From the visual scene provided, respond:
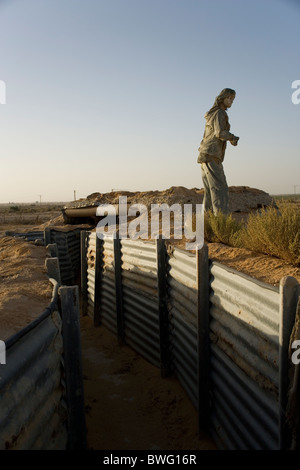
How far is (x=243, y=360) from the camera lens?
2639 millimetres

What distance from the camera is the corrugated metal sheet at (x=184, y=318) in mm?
3768

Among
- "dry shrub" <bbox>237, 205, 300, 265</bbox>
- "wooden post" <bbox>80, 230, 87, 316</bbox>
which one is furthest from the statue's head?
"wooden post" <bbox>80, 230, 87, 316</bbox>

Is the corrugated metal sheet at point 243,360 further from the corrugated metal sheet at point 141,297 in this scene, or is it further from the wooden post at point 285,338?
the corrugated metal sheet at point 141,297

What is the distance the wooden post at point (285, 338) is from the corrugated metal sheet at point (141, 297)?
9.75ft

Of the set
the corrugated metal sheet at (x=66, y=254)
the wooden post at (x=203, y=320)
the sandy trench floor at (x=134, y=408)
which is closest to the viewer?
the wooden post at (x=203, y=320)

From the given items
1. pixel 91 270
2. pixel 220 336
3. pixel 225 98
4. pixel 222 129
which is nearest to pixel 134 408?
pixel 220 336

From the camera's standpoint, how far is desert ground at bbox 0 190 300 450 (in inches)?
135

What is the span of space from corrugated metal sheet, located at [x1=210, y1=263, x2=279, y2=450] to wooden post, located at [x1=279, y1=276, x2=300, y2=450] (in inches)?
6.4

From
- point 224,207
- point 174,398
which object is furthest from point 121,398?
point 224,207

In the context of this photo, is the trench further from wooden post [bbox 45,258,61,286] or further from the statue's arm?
the statue's arm

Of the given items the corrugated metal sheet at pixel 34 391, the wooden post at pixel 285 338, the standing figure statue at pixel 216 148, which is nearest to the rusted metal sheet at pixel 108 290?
the standing figure statue at pixel 216 148

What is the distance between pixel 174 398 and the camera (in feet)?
14.3

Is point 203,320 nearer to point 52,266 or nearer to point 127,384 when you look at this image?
point 52,266

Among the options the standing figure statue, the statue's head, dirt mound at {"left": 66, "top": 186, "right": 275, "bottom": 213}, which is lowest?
dirt mound at {"left": 66, "top": 186, "right": 275, "bottom": 213}
